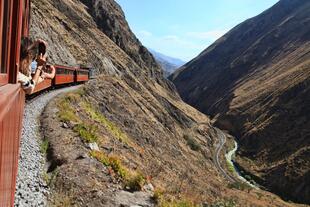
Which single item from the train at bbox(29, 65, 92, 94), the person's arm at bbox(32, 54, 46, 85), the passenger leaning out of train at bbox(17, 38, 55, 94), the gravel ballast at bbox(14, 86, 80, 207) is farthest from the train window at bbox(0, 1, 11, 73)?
the train at bbox(29, 65, 92, 94)

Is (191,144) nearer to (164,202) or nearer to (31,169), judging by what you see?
(164,202)

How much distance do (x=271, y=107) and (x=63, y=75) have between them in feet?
280

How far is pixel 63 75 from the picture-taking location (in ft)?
132

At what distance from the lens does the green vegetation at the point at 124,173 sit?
12961 mm

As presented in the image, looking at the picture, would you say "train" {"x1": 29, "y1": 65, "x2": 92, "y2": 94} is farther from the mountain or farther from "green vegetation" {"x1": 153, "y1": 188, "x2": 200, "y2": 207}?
"green vegetation" {"x1": 153, "y1": 188, "x2": 200, "y2": 207}

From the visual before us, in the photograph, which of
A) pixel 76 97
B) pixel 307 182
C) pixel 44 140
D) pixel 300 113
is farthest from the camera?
pixel 300 113

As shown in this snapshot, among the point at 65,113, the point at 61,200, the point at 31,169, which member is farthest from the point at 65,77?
the point at 61,200

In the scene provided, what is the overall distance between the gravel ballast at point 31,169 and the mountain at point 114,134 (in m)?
0.28

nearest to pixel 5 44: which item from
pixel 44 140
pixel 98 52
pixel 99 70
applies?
pixel 44 140

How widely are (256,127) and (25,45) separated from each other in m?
107

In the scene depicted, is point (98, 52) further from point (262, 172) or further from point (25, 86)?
point (25, 86)

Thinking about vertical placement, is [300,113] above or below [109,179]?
below

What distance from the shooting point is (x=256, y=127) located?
10856 centimetres

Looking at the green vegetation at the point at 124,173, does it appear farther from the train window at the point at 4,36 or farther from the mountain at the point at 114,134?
the train window at the point at 4,36
